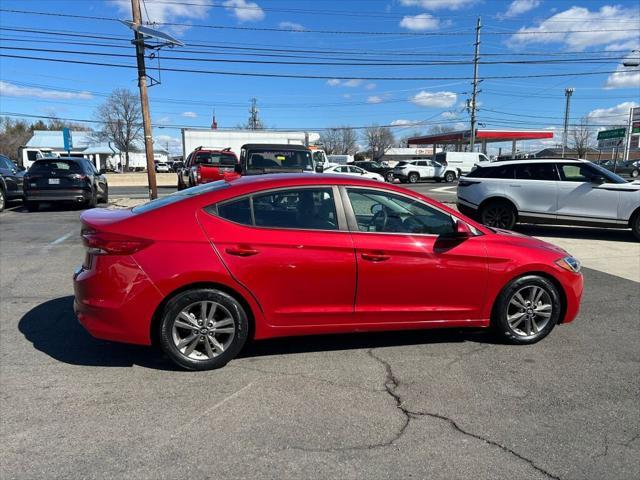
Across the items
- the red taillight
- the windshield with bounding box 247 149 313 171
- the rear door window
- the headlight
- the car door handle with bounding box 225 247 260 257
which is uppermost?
the windshield with bounding box 247 149 313 171

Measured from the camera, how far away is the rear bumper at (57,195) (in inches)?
533

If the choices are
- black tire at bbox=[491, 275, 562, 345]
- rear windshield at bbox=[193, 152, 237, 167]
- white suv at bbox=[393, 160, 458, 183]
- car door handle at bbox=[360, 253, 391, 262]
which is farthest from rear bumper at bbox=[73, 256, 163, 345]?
white suv at bbox=[393, 160, 458, 183]

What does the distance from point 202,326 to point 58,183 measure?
40.2ft

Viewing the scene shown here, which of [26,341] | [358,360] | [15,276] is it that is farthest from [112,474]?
[15,276]

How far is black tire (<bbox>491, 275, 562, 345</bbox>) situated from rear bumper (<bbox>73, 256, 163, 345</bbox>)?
293 cm

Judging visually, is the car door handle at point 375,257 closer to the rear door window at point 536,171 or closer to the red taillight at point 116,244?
the red taillight at point 116,244

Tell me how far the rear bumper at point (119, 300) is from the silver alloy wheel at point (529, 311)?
3.07m

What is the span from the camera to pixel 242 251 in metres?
3.64

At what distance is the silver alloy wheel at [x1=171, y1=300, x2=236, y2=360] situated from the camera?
365cm

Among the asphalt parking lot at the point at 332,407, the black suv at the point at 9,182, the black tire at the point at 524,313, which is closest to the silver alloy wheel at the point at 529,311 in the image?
the black tire at the point at 524,313

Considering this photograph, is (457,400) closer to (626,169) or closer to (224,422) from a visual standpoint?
(224,422)

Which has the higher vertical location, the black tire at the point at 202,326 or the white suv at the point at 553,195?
the white suv at the point at 553,195

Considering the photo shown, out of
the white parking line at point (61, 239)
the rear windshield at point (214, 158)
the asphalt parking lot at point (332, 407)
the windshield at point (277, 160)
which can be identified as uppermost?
the rear windshield at point (214, 158)

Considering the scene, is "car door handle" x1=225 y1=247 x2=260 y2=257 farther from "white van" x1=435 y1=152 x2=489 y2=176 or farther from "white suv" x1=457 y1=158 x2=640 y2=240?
"white van" x1=435 y1=152 x2=489 y2=176
